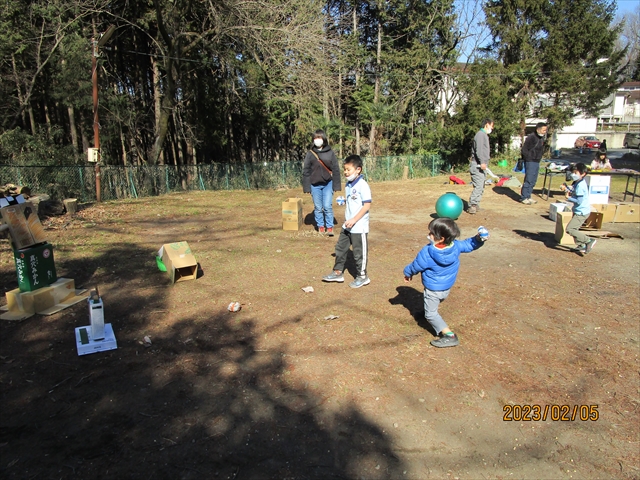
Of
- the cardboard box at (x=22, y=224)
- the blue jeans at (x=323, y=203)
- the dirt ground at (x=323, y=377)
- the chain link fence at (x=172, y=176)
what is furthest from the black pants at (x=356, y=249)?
the chain link fence at (x=172, y=176)

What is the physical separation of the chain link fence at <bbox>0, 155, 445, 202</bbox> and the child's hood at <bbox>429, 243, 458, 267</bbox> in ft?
40.4

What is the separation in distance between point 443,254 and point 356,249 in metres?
1.67

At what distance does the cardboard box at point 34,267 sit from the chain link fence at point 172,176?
28.9ft

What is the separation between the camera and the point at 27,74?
16.5 metres

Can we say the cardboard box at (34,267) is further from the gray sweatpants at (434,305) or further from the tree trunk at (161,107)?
the tree trunk at (161,107)

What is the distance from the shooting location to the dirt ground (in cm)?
292

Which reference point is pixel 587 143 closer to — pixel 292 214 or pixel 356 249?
pixel 292 214

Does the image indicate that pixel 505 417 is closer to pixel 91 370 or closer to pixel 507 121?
pixel 91 370

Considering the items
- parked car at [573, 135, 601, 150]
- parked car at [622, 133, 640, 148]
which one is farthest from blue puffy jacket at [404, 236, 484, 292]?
parked car at [622, 133, 640, 148]

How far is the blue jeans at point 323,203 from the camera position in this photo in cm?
846

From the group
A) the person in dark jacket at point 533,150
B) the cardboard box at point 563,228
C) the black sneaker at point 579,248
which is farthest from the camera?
the person in dark jacket at point 533,150

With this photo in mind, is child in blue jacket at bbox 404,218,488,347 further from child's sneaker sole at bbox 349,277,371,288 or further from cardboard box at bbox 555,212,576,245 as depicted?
cardboard box at bbox 555,212,576,245

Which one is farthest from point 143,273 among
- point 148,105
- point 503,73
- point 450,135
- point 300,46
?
point 503,73

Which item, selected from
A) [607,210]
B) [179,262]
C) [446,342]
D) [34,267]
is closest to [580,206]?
[607,210]
